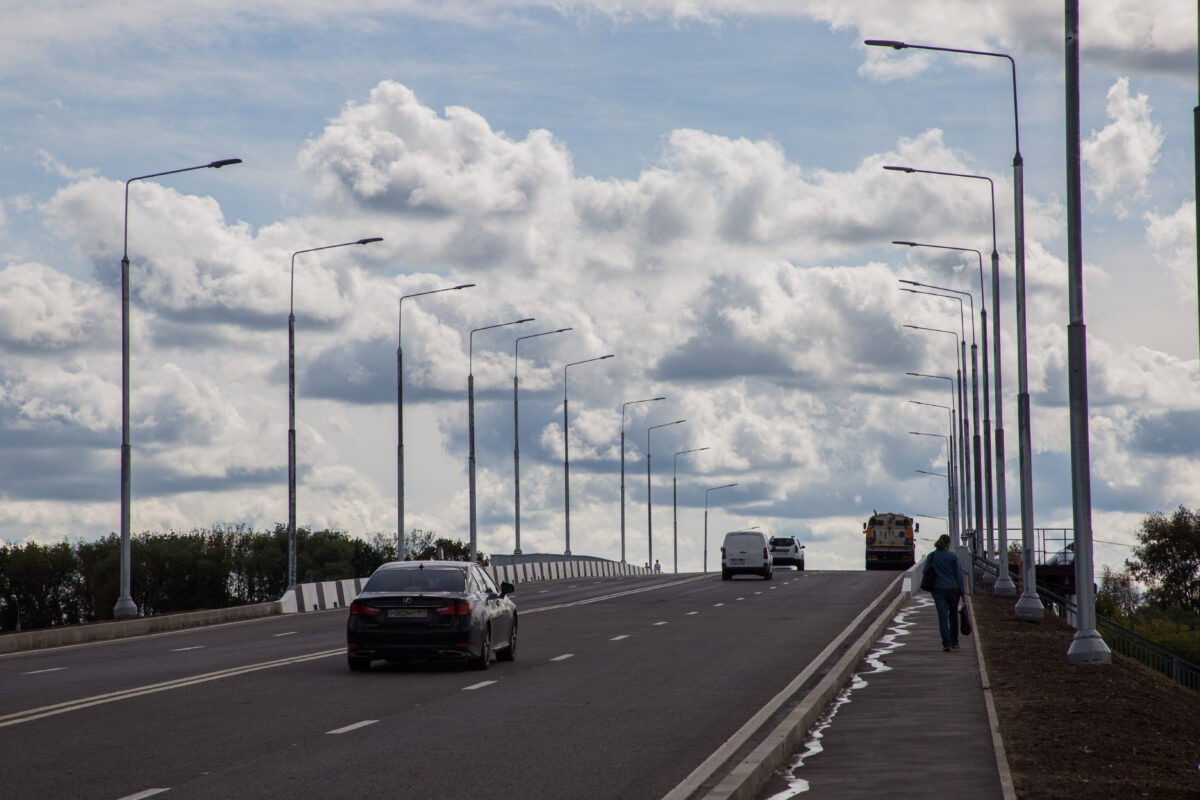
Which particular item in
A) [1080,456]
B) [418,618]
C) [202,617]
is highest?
[1080,456]

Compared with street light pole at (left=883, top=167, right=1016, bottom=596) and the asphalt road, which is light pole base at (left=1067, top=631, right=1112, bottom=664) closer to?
the asphalt road

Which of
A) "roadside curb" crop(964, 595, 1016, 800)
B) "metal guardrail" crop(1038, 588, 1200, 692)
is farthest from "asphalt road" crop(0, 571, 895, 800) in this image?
"metal guardrail" crop(1038, 588, 1200, 692)

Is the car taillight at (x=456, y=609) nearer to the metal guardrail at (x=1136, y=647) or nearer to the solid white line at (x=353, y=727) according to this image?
the solid white line at (x=353, y=727)

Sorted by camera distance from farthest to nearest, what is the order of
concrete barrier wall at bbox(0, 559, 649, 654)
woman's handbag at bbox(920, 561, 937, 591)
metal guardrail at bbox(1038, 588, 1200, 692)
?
metal guardrail at bbox(1038, 588, 1200, 692) < concrete barrier wall at bbox(0, 559, 649, 654) < woman's handbag at bbox(920, 561, 937, 591)

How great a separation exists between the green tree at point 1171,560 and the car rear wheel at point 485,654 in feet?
375

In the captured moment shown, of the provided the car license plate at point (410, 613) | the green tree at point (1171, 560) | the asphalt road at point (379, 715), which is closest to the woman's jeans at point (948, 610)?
the asphalt road at point (379, 715)

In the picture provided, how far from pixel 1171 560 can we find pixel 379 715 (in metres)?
124

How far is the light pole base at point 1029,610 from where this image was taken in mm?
32312

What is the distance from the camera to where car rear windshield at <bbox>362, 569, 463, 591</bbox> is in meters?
22.7

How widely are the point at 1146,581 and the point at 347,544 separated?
58.7 m

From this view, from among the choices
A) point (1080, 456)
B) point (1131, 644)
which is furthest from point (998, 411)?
point (1080, 456)

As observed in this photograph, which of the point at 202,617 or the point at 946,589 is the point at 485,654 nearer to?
the point at 946,589

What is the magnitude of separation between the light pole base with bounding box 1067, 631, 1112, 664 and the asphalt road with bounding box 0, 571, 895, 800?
3404 millimetres

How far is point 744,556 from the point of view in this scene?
7044 cm
